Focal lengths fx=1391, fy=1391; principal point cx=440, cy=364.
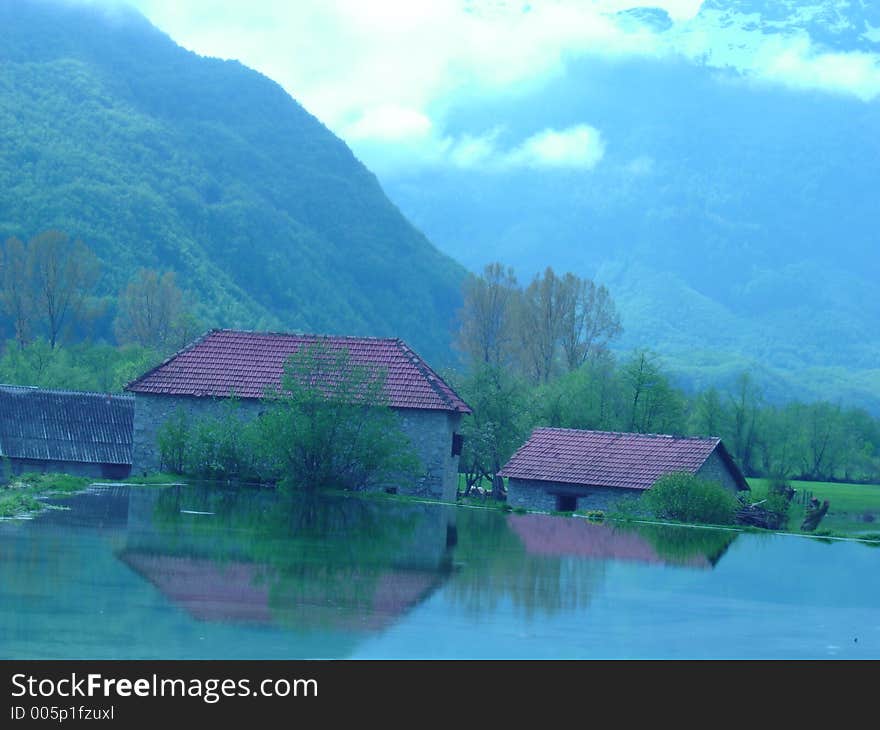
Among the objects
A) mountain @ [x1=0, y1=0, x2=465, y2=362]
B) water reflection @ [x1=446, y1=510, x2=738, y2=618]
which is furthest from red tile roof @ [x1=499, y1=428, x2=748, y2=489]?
mountain @ [x1=0, y1=0, x2=465, y2=362]

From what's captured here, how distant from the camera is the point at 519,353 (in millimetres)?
81375

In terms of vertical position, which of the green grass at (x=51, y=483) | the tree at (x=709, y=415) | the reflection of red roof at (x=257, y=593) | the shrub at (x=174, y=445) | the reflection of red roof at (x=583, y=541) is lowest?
the reflection of red roof at (x=257, y=593)

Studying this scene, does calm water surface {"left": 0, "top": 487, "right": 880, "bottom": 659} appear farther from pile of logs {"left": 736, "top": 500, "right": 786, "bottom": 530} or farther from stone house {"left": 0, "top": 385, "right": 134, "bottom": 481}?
stone house {"left": 0, "top": 385, "right": 134, "bottom": 481}

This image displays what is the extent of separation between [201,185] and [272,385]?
104730 mm

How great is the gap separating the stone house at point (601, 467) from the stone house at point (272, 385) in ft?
7.59

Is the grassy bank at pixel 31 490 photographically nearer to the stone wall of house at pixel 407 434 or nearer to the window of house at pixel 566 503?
the stone wall of house at pixel 407 434

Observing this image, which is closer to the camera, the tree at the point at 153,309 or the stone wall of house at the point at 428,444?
the stone wall of house at the point at 428,444

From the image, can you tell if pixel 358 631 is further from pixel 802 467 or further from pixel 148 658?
pixel 802 467

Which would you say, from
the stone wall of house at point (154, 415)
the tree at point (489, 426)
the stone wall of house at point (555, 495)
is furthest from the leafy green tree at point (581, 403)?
the stone wall of house at point (154, 415)

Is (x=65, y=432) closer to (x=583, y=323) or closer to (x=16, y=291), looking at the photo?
(x=16, y=291)

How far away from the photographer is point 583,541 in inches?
1077

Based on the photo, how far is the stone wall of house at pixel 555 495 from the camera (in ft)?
127
